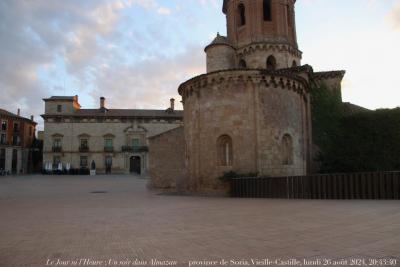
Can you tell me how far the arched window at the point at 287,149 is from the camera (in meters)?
19.6

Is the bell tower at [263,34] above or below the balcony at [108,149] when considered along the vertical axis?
above

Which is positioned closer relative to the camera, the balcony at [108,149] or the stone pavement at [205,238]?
the stone pavement at [205,238]

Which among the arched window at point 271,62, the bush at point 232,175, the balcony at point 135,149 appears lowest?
the bush at point 232,175

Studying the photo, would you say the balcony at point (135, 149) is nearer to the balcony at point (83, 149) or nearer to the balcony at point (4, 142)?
the balcony at point (83, 149)

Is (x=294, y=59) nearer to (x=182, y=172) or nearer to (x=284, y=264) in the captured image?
(x=182, y=172)

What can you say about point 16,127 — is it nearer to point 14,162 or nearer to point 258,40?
point 14,162

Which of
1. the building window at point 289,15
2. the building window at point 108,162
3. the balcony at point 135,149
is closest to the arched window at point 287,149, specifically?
the building window at point 289,15

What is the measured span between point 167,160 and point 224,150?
22.2ft

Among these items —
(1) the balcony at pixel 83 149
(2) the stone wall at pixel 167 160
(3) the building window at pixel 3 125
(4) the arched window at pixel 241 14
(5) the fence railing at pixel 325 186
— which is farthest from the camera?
(3) the building window at pixel 3 125

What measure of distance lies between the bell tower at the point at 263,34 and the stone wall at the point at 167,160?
881 cm

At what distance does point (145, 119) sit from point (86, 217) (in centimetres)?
5341

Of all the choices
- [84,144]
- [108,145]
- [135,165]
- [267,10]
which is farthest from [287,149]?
[84,144]

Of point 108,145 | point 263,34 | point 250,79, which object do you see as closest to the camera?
point 250,79

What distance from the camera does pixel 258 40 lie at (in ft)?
89.5
